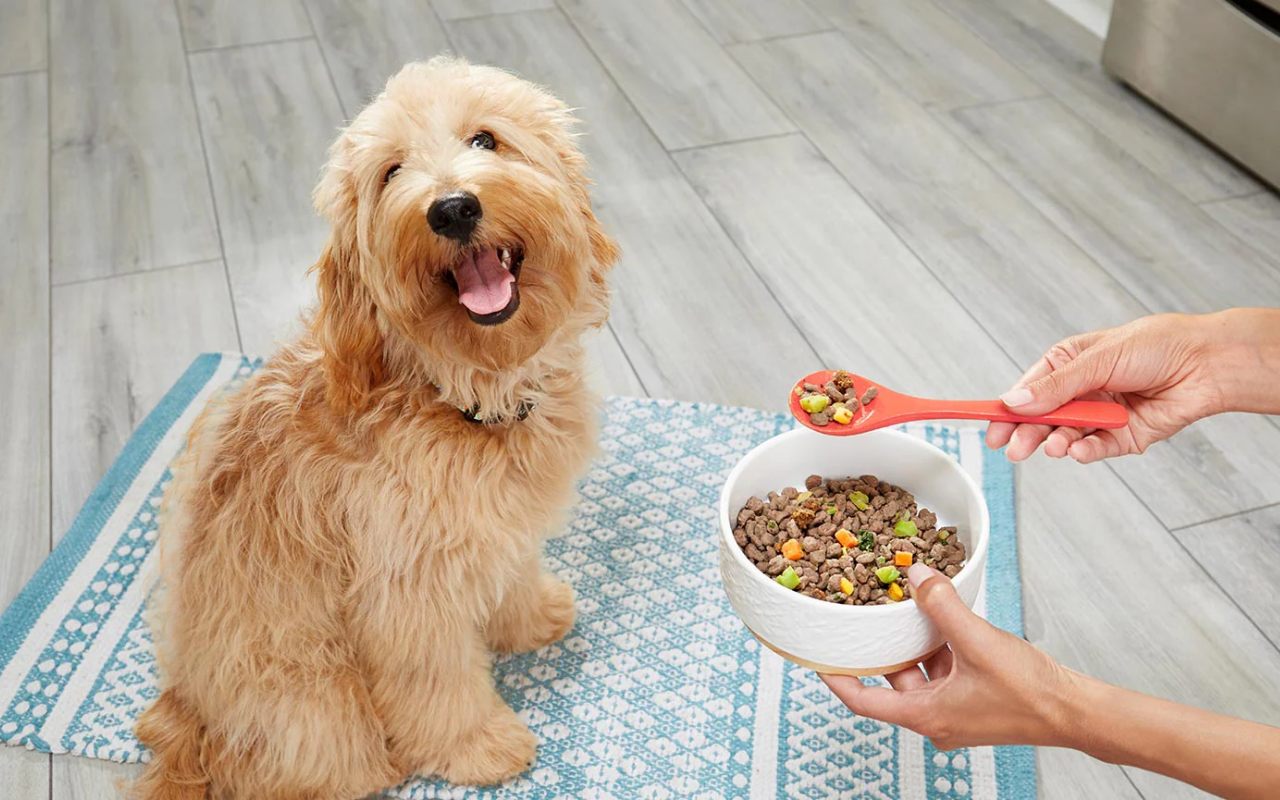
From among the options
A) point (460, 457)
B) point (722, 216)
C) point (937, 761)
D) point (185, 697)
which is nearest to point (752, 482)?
point (460, 457)

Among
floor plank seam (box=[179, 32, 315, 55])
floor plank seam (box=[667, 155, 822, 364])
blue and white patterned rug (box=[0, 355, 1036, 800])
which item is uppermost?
floor plank seam (box=[179, 32, 315, 55])

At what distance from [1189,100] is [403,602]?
2.24 metres

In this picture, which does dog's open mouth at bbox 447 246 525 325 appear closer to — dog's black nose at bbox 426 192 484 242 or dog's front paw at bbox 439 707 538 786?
dog's black nose at bbox 426 192 484 242

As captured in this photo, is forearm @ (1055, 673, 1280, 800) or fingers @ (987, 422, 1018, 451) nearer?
forearm @ (1055, 673, 1280, 800)

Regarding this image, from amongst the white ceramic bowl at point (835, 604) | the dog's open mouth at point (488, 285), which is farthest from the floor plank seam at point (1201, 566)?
the dog's open mouth at point (488, 285)

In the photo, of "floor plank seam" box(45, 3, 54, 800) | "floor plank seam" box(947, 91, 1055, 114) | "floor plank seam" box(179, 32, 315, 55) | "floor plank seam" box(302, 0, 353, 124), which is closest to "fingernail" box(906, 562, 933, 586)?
"floor plank seam" box(45, 3, 54, 800)

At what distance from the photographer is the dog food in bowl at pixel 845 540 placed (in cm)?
118

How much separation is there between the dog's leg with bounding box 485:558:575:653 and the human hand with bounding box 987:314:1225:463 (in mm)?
674

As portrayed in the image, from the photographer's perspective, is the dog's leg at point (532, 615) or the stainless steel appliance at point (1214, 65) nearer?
the dog's leg at point (532, 615)

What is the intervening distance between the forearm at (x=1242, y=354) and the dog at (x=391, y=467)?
74cm

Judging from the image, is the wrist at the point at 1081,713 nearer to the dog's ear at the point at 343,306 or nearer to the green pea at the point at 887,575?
the green pea at the point at 887,575

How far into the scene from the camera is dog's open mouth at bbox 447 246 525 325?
118 centimetres

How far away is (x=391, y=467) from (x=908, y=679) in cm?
62

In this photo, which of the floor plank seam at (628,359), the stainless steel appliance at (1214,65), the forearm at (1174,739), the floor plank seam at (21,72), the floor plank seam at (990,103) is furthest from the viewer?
the floor plank seam at (21,72)
